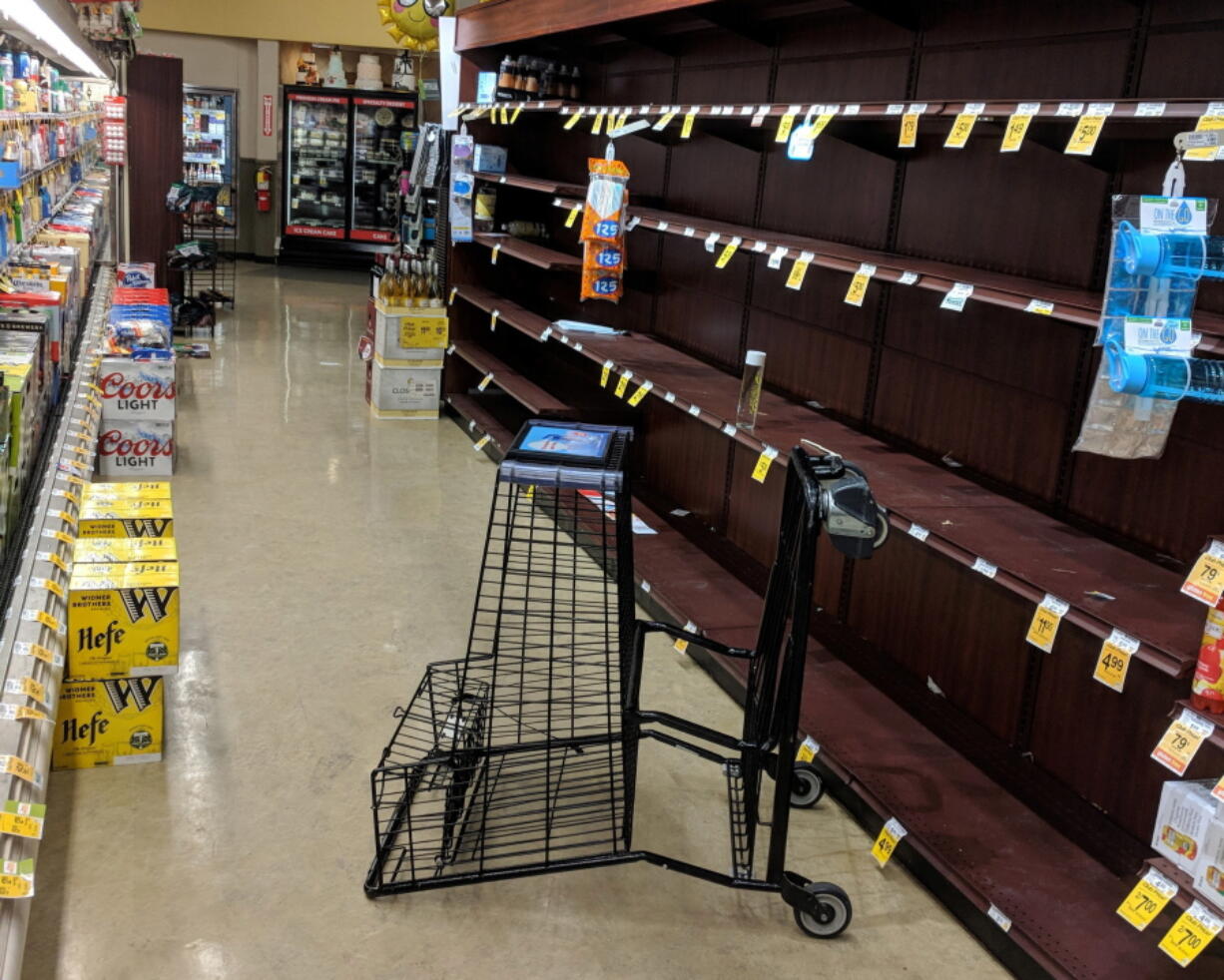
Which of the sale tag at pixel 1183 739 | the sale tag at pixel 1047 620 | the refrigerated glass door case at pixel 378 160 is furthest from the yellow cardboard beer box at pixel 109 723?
the refrigerated glass door case at pixel 378 160

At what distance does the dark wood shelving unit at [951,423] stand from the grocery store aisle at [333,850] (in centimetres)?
28

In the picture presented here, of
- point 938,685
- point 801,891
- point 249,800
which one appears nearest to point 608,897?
point 801,891

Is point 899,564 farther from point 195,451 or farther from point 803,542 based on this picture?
point 195,451

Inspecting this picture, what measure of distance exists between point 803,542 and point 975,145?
5.91 feet

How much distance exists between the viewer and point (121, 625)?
128 inches

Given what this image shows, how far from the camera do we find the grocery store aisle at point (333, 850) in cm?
266

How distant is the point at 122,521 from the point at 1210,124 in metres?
3.17

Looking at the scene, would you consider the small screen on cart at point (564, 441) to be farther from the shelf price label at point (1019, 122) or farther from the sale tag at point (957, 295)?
the shelf price label at point (1019, 122)

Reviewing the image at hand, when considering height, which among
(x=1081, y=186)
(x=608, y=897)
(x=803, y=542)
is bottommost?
(x=608, y=897)

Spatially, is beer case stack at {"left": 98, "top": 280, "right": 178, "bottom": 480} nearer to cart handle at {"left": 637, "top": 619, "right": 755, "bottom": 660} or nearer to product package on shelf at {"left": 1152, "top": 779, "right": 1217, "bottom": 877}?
cart handle at {"left": 637, "top": 619, "right": 755, "bottom": 660}

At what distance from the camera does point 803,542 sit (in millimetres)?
2490

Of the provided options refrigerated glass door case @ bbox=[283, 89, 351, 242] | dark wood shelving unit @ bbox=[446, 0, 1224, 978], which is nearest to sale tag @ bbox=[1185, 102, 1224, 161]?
dark wood shelving unit @ bbox=[446, 0, 1224, 978]

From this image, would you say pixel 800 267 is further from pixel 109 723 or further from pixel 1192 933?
pixel 109 723

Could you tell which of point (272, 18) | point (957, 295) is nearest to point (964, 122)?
point (957, 295)
